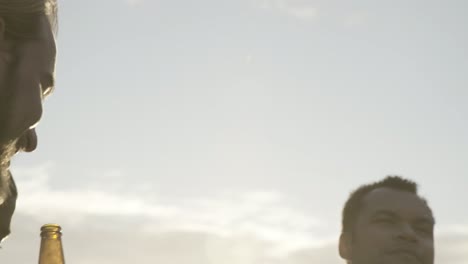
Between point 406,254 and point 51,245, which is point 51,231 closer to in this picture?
point 51,245

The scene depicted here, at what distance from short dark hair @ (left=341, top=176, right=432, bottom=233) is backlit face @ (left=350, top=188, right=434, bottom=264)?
13cm

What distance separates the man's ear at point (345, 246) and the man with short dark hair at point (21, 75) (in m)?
5.61

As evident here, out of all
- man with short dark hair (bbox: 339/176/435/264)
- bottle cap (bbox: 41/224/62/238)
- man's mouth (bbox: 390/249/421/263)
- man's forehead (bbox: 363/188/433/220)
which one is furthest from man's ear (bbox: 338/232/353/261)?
bottle cap (bbox: 41/224/62/238)

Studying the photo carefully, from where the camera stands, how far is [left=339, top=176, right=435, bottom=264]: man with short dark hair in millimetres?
5988

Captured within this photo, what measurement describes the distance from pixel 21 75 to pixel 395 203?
579cm

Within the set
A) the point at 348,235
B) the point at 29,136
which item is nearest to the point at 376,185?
the point at 348,235

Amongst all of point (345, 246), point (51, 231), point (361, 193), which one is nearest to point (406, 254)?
point (345, 246)

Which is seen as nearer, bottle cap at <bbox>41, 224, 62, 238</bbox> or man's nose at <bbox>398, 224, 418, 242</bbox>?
bottle cap at <bbox>41, 224, 62, 238</bbox>

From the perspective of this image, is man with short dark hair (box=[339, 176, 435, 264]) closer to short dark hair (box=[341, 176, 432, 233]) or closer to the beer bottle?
short dark hair (box=[341, 176, 432, 233])

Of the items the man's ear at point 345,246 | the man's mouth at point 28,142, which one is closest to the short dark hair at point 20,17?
the man's mouth at point 28,142

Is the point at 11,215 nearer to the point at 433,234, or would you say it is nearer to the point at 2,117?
the point at 2,117

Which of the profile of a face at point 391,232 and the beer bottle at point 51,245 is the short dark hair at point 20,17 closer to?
the beer bottle at point 51,245

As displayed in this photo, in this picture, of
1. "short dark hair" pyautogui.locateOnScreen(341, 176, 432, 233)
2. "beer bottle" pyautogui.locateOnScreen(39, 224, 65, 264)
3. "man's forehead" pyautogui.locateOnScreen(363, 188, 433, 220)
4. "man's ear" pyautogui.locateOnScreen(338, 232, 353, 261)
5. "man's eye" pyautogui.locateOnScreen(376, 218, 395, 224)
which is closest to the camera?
"beer bottle" pyautogui.locateOnScreen(39, 224, 65, 264)

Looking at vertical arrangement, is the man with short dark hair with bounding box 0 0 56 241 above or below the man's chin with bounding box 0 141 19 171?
above
